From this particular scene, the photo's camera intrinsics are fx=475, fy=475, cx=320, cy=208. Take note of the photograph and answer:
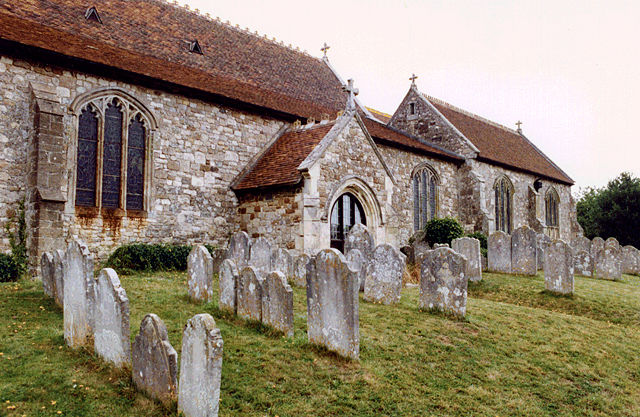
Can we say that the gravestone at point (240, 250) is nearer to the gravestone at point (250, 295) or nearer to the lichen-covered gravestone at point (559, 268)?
the gravestone at point (250, 295)

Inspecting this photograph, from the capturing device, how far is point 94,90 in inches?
484

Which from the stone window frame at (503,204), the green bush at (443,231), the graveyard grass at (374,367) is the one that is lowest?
the graveyard grass at (374,367)

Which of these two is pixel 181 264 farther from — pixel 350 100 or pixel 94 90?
pixel 350 100

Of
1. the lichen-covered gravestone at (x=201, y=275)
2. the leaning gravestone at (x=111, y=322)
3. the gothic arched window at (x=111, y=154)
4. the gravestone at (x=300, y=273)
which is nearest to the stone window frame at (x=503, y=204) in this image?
the gravestone at (x=300, y=273)

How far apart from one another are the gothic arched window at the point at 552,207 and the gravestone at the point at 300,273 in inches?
931

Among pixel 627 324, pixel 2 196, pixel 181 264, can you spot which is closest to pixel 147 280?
pixel 181 264


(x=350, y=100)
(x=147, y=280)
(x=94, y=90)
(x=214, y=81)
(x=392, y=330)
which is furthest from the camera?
(x=214, y=81)

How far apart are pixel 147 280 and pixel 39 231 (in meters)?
2.69

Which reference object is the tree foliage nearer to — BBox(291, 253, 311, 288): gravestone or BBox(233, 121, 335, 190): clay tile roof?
BBox(233, 121, 335, 190): clay tile roof

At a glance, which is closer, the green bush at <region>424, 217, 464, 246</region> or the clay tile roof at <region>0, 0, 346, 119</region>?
the clay tile roof at <region>0, 0, 346, 119</region>

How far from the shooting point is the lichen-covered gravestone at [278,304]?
669cm

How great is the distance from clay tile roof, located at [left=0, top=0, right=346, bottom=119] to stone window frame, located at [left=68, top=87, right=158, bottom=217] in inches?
33.5

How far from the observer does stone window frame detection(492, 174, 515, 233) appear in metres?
25.6

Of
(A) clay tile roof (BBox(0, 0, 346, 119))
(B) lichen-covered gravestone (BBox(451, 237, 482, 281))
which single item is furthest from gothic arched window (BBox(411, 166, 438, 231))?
(B) lichen-covered gravestone (BBox(451, 237, 482, 281))
